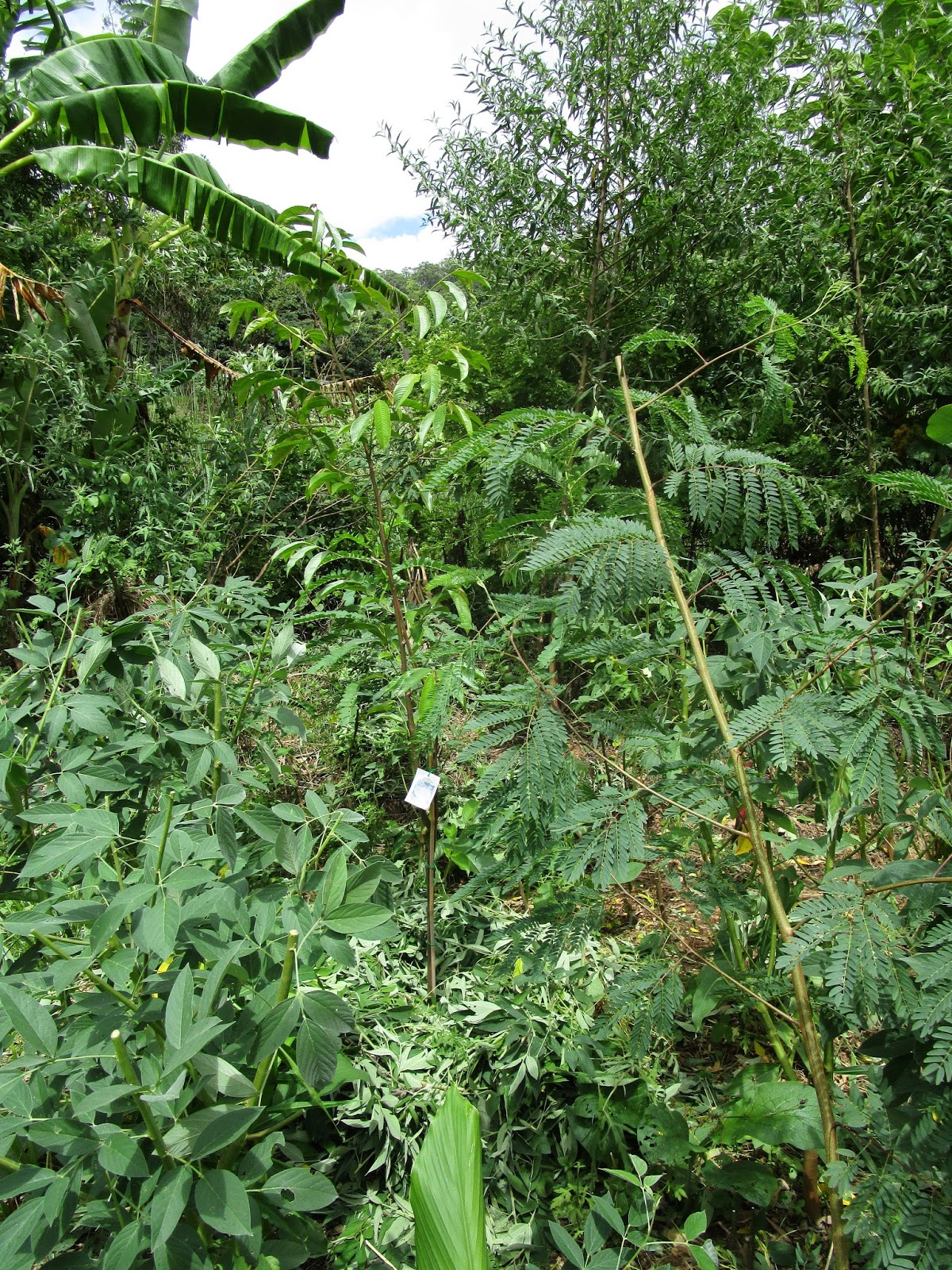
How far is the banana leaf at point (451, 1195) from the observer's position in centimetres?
84

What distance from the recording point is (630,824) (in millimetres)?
1029

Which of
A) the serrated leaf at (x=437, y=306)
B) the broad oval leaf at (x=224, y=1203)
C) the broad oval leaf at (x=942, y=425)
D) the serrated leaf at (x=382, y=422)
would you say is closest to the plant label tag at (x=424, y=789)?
the serrated leaf at (x=382, y=422)

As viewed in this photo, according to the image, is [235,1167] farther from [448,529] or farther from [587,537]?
[448,529]

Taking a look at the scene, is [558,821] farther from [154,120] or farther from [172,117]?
[172,117]

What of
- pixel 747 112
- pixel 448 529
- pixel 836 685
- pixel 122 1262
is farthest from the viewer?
pixel 448 529

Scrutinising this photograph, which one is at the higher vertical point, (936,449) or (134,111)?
(134,111)

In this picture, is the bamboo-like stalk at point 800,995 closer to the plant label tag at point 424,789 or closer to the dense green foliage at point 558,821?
the dense green foliage at point 558,821

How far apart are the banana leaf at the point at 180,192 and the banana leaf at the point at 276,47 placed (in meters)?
0.97

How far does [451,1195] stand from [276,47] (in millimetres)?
6987

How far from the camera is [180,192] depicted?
473cm

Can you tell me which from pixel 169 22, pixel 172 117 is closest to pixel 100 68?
pixel 172 117

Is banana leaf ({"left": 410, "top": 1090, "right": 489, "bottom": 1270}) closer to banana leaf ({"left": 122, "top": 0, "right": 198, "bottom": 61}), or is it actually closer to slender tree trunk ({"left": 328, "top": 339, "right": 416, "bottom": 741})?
slender tree trunk ({"left": 328, "top": 339, "right": 416, "bottom": 741})

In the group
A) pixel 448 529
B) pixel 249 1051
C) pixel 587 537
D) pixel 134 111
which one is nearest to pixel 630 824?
pixel 587 537

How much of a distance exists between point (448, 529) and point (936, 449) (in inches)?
109
